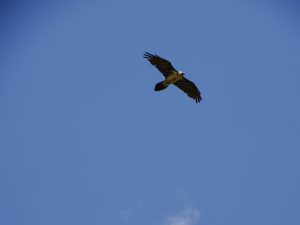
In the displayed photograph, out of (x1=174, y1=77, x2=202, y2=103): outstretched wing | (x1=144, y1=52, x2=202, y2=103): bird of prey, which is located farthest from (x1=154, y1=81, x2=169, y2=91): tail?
(x1=174, y1=77, x2=202, y2=103): outstretched wing

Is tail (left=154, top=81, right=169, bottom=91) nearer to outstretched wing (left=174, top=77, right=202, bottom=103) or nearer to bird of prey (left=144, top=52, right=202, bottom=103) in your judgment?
bird of prey (left=144, top=52, right=202, bottom=103)

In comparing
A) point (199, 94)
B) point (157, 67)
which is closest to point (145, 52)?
point (157, 67)

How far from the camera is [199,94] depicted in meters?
35.2

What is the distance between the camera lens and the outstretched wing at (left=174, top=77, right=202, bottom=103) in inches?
1368

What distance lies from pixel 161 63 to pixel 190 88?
2.37m

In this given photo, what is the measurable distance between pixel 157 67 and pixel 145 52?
0.93 meters

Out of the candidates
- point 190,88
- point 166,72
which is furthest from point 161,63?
point 190,88

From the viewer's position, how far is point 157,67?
3381 centimetres

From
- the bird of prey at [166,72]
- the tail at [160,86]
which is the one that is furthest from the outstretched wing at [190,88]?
the tail at [160,86]

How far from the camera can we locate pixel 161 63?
33.6 m

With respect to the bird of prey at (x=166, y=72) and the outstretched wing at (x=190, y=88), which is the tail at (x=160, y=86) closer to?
the bird of prey at (x=166, y=72)

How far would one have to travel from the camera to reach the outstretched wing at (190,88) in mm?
34750

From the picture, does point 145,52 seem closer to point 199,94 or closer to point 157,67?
point 157,67

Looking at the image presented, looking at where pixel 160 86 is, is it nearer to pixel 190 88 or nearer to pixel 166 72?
pixel 166 72
